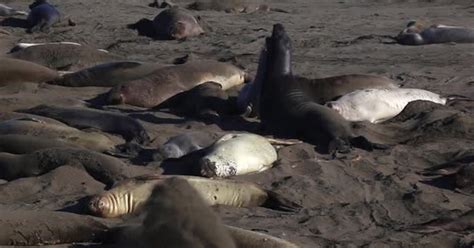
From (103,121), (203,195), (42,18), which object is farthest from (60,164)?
(42,18)

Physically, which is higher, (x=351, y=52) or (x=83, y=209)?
(x=83, y=209)

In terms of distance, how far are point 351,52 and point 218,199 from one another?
236 inches

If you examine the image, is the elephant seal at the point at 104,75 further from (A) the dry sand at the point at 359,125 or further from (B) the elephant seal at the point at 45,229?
(B) the elephant seal at the point at 45,229

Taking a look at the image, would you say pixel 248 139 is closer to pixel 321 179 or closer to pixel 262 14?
pixel 321 179

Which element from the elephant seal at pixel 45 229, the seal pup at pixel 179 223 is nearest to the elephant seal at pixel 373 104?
the elephant seal at pixel 45 229

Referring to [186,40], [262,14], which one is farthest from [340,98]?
[262,14]

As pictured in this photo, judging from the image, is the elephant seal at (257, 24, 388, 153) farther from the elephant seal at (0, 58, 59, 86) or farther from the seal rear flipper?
the elephant seal at (0, 58, 59, 86)

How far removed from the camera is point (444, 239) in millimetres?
5039

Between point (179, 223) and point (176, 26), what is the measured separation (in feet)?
33.3

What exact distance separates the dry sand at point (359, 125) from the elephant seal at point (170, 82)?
0.31 metres

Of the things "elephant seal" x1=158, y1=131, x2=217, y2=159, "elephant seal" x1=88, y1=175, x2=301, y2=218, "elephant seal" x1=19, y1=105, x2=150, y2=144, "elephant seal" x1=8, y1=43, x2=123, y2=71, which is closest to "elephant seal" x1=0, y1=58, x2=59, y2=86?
"elephant seal" x1=8, y1=43, x2=123, y2=71

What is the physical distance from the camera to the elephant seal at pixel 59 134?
6843mm

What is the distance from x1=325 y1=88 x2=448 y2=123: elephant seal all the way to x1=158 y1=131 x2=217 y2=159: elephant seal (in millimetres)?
1303

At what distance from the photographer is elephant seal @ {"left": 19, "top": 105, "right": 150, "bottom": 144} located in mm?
7219
